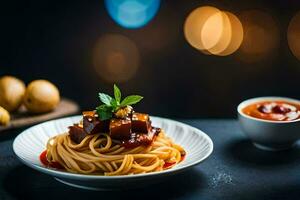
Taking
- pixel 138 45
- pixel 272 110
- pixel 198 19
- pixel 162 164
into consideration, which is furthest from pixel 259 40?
pixel 162 164

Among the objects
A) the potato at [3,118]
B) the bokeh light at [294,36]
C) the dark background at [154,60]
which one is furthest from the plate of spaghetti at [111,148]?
the bokeh light at [294,36]

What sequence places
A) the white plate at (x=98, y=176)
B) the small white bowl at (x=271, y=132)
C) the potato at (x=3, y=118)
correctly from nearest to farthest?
the white plate at (x=98, y=176) < the small white bowl at (x=271, y=132) < the potato at (x=3, y=118)

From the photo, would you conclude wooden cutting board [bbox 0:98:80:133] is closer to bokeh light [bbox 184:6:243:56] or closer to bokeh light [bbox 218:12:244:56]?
bokeh light [bbox 184:6:243:56]

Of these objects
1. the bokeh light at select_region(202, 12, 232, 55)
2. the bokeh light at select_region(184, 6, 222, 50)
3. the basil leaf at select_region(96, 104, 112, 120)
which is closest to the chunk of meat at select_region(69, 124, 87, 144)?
the basil leaf at select_region(96, 104, 112, 120)

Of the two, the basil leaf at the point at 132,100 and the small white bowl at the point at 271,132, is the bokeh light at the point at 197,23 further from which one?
the basil leaf at the point at 132,100

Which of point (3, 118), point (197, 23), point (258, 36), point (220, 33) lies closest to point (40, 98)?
point (3, 118)

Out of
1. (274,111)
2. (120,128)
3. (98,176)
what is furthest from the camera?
(274,111)

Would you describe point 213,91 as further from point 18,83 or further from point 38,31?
point 18,83

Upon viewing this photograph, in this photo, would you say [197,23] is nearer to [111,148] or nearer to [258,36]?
[258,36]
